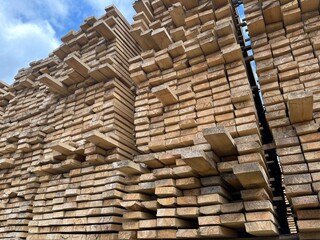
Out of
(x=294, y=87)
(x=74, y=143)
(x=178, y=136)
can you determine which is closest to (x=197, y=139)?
(x=178, y=136)

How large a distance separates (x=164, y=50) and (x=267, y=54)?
5.14 feet

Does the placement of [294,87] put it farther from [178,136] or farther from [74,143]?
[74,143]

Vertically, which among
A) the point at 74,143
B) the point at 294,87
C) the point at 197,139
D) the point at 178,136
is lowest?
the point at 197,139

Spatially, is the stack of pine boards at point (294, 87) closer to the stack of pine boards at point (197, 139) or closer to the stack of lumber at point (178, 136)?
the stack of lumber at point (178, 136)

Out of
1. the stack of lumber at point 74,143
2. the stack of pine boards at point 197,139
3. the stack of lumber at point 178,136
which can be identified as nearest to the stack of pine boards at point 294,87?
the stack of lumber at point 178,136

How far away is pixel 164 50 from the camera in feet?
14.1

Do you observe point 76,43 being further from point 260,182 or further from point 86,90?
point 260,182

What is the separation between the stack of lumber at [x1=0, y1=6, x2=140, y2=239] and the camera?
13.1 feet

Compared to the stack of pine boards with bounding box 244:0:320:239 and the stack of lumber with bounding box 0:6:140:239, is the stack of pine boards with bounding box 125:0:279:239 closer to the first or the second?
the stack of pine boards with bounding box 244:0:320:239

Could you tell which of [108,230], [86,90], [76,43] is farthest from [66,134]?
[76,43]

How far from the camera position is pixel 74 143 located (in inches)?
184

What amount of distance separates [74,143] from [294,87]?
353 centimetres

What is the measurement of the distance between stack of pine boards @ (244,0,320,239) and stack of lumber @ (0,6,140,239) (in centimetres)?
210

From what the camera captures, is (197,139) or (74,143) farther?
(74,143)
